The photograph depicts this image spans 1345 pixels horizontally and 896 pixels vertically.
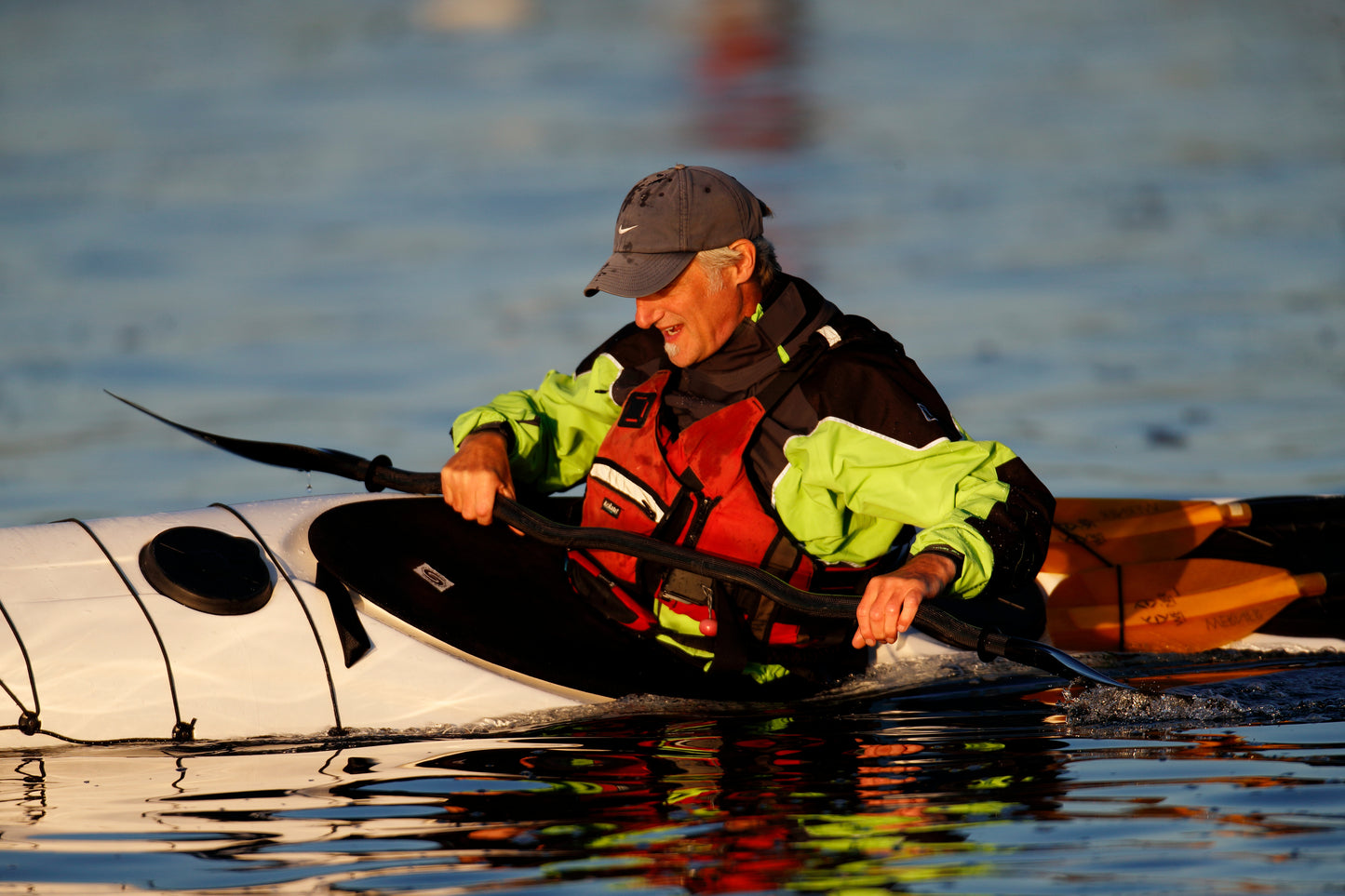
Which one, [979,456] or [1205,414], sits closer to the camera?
[979,456]

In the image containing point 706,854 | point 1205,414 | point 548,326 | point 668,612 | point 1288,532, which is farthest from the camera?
point 548,326

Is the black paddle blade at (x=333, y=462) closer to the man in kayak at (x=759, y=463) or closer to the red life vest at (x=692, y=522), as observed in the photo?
the man in kayak at (x=759, y=463)

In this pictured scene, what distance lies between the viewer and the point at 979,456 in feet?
10.3

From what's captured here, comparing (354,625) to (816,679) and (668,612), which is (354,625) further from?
(816,679)

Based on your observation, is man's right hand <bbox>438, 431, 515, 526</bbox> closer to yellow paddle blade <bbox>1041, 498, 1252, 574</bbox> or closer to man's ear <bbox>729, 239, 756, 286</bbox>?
man's ear <bbox>729, 239, 756, 286</bbox>

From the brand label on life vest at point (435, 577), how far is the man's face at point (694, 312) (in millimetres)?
819

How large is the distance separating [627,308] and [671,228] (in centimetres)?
551

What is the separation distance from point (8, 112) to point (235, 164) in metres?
2.59

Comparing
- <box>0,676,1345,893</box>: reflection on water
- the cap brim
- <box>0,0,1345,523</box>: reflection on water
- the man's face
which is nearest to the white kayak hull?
<box>0,676,1345,893</box>: reflection on water

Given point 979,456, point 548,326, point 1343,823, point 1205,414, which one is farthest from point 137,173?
point 1343,823

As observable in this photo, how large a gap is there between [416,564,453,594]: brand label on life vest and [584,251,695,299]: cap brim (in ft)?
2.82

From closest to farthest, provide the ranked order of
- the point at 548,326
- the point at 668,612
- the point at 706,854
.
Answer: the point at 706,854 → the point at 668,612 → the point at 548,326

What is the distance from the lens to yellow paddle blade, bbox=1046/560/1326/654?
4422mm

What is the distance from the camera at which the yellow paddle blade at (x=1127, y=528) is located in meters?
4.57
